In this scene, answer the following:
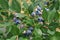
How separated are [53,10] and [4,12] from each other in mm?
172

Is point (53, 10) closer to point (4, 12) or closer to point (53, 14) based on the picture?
point (53, 14)

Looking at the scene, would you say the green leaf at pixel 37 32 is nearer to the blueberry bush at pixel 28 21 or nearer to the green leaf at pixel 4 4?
the blueberry bush at pixel 28 21

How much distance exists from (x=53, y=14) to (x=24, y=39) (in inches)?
4.9

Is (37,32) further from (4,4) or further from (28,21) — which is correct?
(4,4)

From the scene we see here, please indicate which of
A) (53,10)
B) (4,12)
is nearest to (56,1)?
(53,10)

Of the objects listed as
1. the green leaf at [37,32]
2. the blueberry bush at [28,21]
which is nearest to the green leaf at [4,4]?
the blueberry bush at [28,21]

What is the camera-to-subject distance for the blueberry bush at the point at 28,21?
0.67 metres

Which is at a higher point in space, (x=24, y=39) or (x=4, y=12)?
(x=4, y=12)

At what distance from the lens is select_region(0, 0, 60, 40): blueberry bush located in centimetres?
67

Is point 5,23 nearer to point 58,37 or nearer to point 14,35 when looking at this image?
point 14,35

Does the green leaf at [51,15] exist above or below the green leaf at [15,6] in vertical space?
below

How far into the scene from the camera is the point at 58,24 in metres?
0.69

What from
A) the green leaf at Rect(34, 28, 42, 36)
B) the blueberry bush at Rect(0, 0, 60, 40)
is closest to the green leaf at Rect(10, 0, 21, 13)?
the blueberry bush at Rect(0, 0, 60, 40)

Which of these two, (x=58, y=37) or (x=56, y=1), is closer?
(x=58, y=37)
